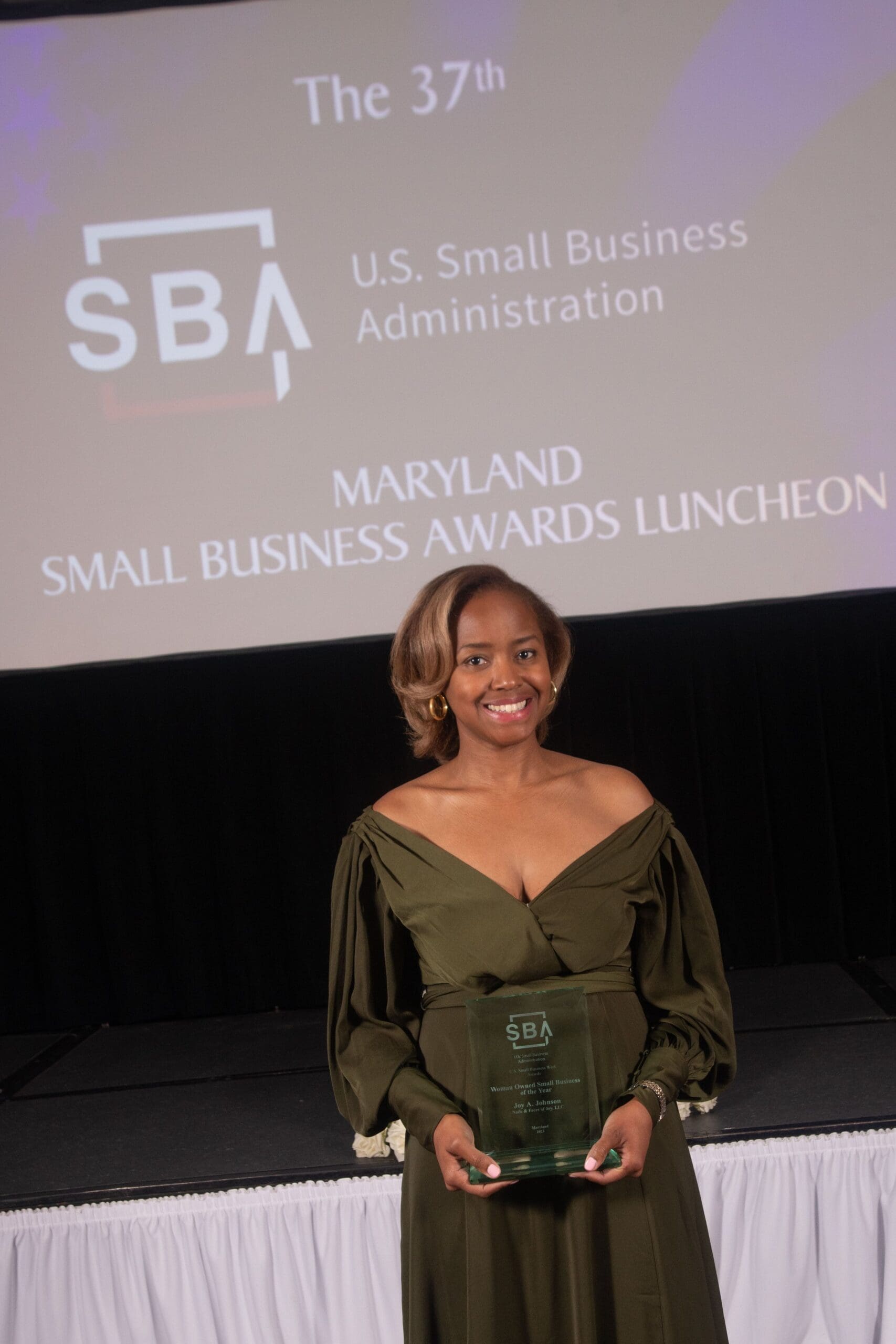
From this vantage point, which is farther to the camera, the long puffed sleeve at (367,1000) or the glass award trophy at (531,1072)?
the long puffed sleeve at (367,1000)

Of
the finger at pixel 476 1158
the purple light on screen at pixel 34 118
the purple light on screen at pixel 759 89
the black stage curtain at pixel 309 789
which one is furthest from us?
the black stage curtain at pixel 309 789

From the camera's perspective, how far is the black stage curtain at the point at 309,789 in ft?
14.2

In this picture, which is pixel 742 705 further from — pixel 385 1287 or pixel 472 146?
pixel 385 1287

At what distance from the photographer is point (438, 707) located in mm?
1491

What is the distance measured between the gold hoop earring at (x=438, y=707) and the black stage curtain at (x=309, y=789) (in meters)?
2.80

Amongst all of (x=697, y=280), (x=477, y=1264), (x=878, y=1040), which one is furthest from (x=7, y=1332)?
(x=697, y=280)

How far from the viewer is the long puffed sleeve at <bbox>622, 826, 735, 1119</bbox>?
142cm

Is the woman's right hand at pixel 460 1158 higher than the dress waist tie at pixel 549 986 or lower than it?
lower

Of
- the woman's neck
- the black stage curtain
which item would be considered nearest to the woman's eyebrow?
the woman's neck

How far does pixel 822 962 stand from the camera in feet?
14.2

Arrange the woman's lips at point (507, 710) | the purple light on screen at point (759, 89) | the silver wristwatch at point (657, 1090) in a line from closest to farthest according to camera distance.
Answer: the silver wristwatch at point (657, 1090) → the woman's lips at point (507, 710) → the purple light on screen at point (759, 89)

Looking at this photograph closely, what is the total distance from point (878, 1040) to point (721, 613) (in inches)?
63.2

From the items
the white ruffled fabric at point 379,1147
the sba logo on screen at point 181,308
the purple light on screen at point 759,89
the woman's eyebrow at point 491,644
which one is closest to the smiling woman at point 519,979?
the woman's eyebrow at point 491,644

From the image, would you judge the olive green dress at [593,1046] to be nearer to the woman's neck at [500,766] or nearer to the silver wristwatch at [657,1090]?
the silver wristwatch at [657,1090]
